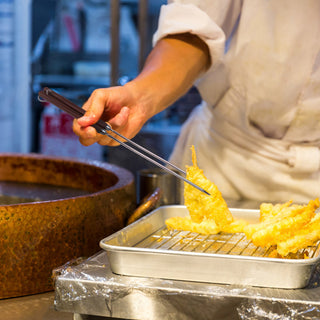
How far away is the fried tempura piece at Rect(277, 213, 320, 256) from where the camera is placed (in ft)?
2.79

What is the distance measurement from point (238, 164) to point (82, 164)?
0.59 metres

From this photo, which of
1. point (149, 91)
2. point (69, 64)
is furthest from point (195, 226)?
point (69, 64)

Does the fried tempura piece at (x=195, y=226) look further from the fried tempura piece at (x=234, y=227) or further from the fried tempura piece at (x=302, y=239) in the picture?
the fried tempura piece at (x=302, y=239)

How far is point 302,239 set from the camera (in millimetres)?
862

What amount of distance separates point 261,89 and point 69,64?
356 centimetres

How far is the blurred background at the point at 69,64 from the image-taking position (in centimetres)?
400

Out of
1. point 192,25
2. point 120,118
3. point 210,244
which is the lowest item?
point 210,244

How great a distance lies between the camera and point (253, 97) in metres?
1.63

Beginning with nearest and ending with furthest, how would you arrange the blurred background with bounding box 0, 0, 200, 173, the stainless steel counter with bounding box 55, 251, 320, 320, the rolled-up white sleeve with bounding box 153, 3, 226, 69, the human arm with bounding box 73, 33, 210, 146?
1. the stainless steel counter with bounding box 55, 251, 320, 320
2. the human arm with bounding box 73, 33, 210, 146
3. the rolled-up white sleeve with bounding box 153, 3, 226, 69
4. the blurred background with bounding box 0, 0, 200, 173

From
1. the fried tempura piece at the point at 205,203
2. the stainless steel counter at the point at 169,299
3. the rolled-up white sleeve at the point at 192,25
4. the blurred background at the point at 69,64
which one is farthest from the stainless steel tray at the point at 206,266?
the blurred background at the point at 69,64

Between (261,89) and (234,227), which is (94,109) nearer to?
(234,227)

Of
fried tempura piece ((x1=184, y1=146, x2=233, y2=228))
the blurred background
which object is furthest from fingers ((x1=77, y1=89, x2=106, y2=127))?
the blurred background

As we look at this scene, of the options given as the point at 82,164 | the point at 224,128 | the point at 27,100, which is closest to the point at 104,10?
the point at 27,100

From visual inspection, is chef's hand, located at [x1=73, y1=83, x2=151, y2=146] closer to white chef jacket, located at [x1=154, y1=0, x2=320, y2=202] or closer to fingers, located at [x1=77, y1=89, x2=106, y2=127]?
fingers, located at [x1=77, y1=89, x2=106, y2=127]
